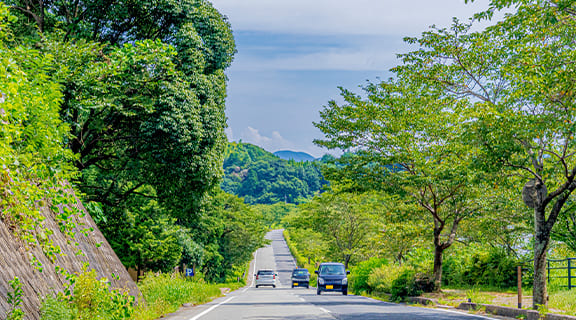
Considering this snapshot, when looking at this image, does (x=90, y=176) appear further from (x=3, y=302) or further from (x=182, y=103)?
(x=3, y=302)

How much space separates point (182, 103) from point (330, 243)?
34780mm

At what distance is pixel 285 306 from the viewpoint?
1678 centimetres

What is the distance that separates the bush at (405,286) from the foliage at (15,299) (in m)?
17.4

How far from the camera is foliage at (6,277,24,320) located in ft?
20.8

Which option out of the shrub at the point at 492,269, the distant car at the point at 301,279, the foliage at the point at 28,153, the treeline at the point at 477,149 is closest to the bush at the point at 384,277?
the treeline at the point at 477,149

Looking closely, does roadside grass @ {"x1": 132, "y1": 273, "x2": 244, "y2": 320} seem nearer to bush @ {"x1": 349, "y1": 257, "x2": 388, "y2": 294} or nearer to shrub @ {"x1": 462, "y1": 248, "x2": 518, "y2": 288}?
bush @ {"x1": 349, "y1": 257, "x2": 388, "y2": 294}

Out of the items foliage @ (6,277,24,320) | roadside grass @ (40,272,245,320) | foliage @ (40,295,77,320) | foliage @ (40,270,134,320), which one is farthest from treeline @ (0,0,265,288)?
foliage @ (6,277,24,320)

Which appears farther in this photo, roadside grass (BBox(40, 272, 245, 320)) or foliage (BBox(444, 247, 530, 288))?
foliage (BBox(444, 247, 530, 288))

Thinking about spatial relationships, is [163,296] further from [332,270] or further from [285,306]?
[332,270]

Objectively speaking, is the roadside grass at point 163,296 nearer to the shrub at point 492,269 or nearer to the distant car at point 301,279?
the shrub at point 492,269

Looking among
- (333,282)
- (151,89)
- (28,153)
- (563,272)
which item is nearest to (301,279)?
(333,282)

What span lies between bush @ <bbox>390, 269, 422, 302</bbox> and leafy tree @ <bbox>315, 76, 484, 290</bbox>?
94cm

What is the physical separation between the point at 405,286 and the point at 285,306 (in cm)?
744

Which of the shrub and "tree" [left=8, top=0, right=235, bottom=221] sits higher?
"tree" [left=8, top=0, right=235, bottom=221]
